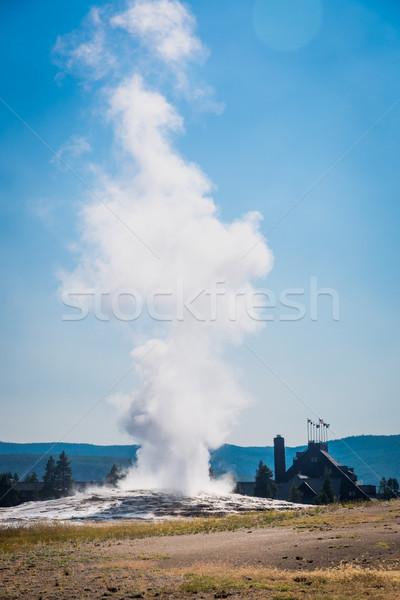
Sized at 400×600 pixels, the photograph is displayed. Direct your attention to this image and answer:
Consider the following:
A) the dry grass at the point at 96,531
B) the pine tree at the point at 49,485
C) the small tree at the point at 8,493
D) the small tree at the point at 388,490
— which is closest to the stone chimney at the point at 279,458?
the small tree at the point at 388,490

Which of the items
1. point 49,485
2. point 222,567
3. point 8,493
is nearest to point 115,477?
point 49,485

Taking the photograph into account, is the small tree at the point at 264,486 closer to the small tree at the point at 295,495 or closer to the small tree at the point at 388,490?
the small tree at the point at 295,495

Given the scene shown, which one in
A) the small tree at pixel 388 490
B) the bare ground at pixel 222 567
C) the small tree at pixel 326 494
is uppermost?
the bare ground at pixel 222 567

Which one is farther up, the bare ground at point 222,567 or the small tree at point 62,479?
the bare ground at point 222,567

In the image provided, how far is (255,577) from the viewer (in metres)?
17.0

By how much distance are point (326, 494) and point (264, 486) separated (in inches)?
410

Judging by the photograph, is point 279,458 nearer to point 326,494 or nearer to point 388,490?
point 326,494

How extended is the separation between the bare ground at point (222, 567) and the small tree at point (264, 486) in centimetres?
4966

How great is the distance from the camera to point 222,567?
19281 mm

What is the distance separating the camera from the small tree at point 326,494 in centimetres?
7114

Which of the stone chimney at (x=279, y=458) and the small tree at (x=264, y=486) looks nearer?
the small tree at (x=264, y=486)

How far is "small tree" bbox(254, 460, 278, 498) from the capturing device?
77188 millimetres

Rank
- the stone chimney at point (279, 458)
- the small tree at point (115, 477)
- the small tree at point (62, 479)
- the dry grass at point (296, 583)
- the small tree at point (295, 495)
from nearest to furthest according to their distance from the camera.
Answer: the dry grass at point (296, 583), the small tree at point (295, 495), the small tree at point (115, 477), the small tree at point (62, 479), the stone chimney at point (279, 458)

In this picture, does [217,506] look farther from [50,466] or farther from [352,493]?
[50,466]
